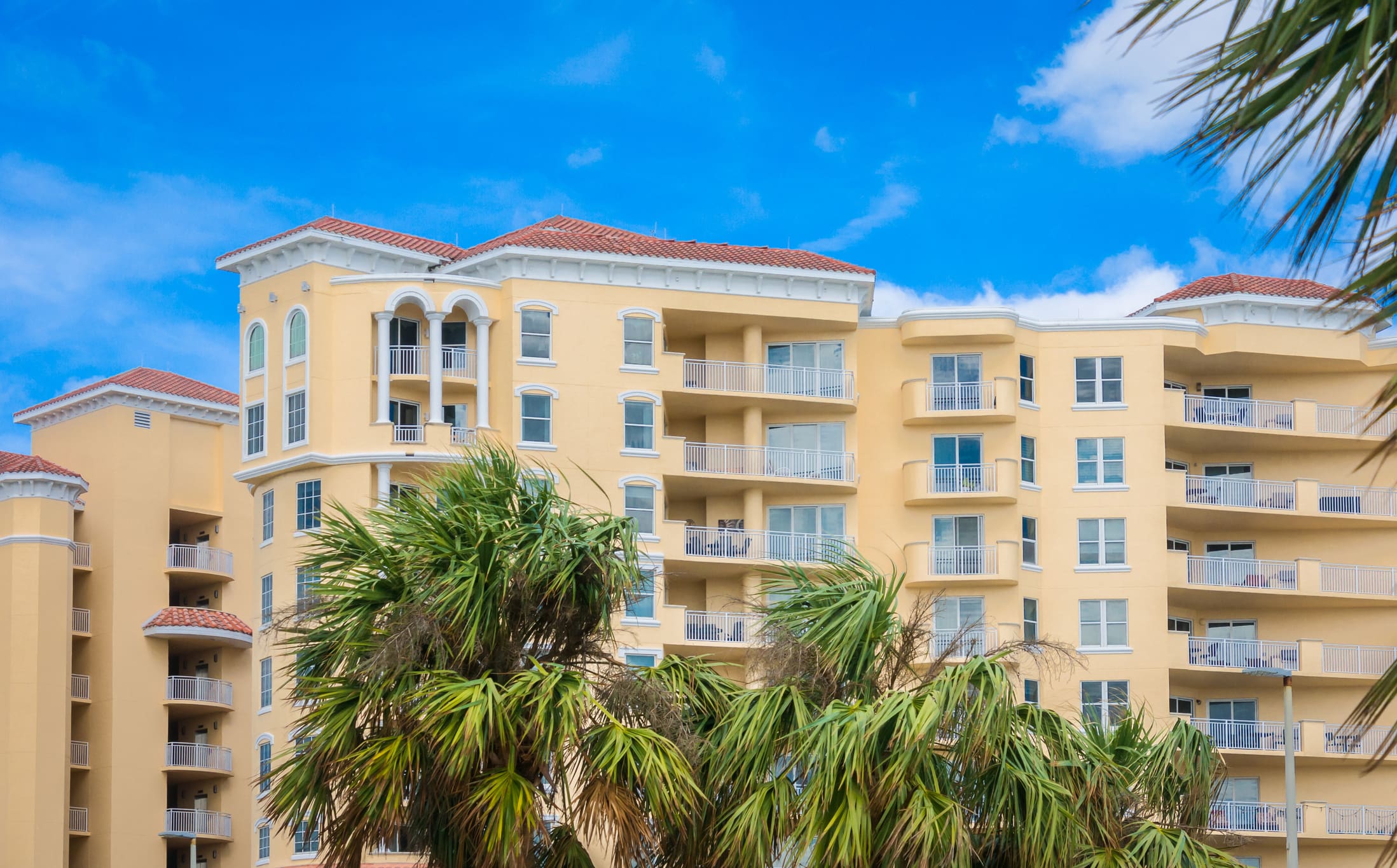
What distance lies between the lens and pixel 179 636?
74.7 metres

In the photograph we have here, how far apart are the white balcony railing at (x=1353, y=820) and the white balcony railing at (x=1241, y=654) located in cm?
498

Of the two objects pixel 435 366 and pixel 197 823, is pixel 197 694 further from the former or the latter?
pixel 435 366

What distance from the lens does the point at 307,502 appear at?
59.2m

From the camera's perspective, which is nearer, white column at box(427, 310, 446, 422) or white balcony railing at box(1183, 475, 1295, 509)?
white column at box(427, 310, 446, 422)

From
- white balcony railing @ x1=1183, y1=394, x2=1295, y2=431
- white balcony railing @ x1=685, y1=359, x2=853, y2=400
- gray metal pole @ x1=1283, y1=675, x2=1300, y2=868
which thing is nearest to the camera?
gray metal pole @ x1=1283, y1=675, x2=1300, y2=868

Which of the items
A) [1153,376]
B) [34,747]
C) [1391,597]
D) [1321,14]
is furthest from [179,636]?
[1321,14]

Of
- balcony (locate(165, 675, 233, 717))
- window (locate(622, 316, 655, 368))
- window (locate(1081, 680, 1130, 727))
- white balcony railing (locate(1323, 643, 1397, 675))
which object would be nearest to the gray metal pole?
window (locate(1081, 680, 1130, 727))

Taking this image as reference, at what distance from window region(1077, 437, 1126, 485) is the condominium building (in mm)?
170

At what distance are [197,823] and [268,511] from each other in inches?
744

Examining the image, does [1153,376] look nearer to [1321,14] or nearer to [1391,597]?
[1391,597]

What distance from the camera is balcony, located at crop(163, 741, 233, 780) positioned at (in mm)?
74125

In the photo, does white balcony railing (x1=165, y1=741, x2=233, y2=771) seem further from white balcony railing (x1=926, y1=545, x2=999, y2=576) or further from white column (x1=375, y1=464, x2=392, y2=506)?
white balcony railing (x1=926, y1=545, x2=999, y2=576)

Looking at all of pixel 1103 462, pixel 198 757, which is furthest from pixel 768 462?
pixel 198 757

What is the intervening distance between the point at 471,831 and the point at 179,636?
168ft
